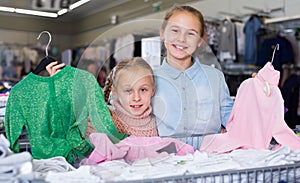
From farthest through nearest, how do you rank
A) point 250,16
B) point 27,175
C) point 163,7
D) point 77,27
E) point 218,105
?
point 77,27 < point 163,7 < point 250,16 < point 218,105 < point 27,175

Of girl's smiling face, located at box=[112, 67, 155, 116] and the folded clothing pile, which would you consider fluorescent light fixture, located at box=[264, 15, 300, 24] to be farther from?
the folded clothing pile

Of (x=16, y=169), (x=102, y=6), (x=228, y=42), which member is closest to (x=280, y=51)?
(x=228, y=42)

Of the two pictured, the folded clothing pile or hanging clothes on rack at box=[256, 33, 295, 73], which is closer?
the folded clothing pile

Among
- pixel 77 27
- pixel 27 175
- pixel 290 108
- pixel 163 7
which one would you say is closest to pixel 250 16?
pixel 290 108

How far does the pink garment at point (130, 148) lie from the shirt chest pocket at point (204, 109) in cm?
16

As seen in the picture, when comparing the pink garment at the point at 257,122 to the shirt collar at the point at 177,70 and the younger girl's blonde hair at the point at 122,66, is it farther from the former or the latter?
the younger girl's blonde hair at the point at 122,66

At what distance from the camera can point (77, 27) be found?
329 inches

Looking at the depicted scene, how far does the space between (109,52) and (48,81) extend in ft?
0.77

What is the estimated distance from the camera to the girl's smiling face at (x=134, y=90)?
4.58 ft

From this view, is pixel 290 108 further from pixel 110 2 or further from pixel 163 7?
pixel 110 2

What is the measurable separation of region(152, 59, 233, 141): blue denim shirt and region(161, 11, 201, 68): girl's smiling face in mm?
44

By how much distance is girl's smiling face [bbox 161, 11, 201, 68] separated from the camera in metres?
1.47

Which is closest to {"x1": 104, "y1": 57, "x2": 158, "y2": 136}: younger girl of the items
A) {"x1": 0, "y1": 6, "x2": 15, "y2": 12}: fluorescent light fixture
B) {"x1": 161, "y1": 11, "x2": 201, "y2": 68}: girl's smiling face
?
{"x1": 161, "y1": 11, "x2": 201, "y2": 68}: girl's smiling face

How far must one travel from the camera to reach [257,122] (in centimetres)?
139
